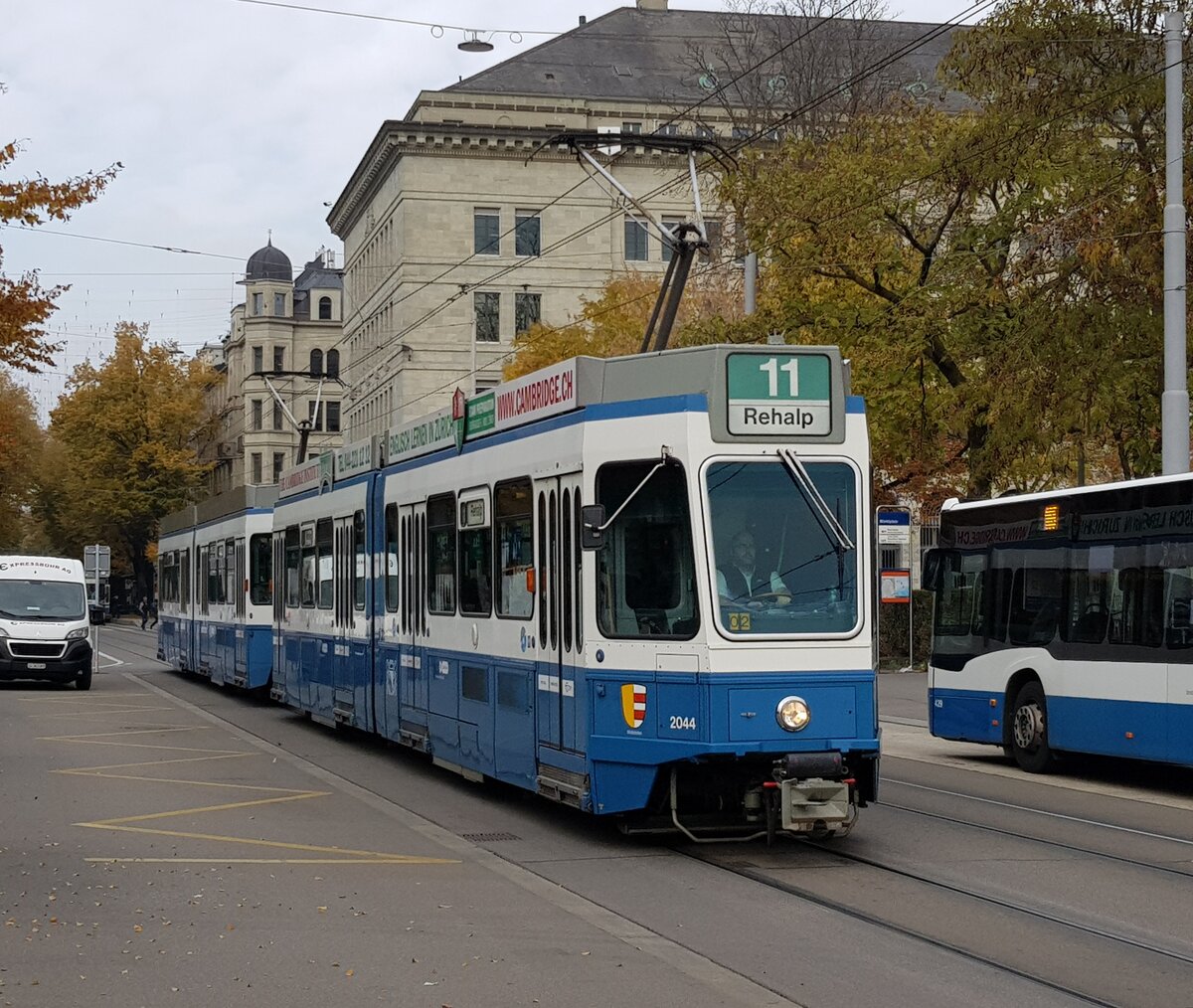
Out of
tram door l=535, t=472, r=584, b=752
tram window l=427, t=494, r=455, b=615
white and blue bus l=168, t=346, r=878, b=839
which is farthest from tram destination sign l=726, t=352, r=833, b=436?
tram window l=427, t=494, r=455, b=615

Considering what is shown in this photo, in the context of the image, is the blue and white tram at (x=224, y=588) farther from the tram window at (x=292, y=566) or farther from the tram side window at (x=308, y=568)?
the tram side window at (x=308, y=568)

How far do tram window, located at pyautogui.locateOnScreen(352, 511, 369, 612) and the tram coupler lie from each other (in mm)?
8897

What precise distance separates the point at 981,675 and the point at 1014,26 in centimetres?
835

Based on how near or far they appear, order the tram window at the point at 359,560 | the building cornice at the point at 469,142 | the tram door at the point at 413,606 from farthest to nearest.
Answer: the building cornice at the point at 469,142 < the tram window at the point at 359,560 < the tram door at the point at 413,606

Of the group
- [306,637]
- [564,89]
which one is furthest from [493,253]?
[306,637]

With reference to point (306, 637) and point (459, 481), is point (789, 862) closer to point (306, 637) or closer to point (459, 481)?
point (459, 481)

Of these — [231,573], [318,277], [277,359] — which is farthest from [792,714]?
[318,277]

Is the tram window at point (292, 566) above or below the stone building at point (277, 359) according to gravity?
below

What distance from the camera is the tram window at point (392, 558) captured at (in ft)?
61.1

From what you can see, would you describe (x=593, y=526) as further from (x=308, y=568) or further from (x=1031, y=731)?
(x=308, y=568)

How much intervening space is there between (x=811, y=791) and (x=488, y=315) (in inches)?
2568

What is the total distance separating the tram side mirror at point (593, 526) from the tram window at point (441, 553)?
4.15 meters

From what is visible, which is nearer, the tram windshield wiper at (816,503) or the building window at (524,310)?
the tram windshield wiper at (816,503)

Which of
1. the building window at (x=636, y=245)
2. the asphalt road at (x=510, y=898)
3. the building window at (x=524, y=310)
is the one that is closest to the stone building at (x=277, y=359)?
the building window at (x=524, y=310)
